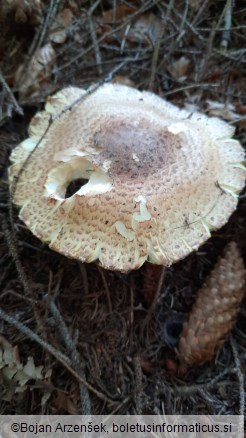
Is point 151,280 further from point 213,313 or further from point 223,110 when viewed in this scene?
point 223,110

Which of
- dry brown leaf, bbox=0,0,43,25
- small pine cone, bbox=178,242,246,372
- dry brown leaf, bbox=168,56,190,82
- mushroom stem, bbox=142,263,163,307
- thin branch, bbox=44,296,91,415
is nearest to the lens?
thin branch, bbox=44,296,91,415

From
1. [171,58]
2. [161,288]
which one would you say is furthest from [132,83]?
[161,288]

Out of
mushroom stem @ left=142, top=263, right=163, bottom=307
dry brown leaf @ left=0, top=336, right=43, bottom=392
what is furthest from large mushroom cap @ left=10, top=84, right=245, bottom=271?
dry brown leaf @ left=0, top=336, right=43, bottom=392

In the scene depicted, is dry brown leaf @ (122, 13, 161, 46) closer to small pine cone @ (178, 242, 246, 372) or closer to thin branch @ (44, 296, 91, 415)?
small pine cone @ (178, 242, 246, 372)

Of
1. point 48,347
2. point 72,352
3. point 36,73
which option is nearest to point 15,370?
point 48,347

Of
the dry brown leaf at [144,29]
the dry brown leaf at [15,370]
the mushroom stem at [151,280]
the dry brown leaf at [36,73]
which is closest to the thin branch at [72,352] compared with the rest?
the dry brown leaf at [15,370]

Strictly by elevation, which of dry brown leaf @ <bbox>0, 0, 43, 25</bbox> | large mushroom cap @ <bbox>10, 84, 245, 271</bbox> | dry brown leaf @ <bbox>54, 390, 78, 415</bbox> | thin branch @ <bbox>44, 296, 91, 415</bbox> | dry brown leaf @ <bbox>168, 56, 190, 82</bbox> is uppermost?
dry brown leaf @ <bbox>0, 0, 43, 25</bbox>
